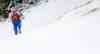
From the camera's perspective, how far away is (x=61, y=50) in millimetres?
1740

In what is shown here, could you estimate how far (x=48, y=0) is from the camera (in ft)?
32.7

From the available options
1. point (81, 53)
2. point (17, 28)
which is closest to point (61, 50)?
point (81, 53)

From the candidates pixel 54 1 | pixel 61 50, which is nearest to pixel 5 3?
pixel 54 1

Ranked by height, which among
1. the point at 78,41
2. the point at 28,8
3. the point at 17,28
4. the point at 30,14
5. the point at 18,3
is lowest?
the point at 78,41

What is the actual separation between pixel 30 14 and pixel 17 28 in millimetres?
4443

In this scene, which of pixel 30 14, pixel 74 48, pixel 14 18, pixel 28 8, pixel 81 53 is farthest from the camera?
pixel 28 8

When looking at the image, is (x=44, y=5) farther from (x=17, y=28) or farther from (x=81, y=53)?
(x=81, y=53)

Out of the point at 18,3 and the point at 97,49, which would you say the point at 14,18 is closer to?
the point at 97,49

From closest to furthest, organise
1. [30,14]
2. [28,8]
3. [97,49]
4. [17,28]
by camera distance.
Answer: [97,49] < [17,28] < [30,14] < [28,8]

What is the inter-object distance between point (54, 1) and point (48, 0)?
2.58 feet

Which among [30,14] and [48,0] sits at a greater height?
[48,0]

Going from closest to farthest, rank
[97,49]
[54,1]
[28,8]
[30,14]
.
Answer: [97,49] → [54,1] → [30,14] → [28,8]

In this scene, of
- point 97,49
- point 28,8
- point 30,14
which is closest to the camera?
point 97,49

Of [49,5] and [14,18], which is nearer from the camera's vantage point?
[14,18]
